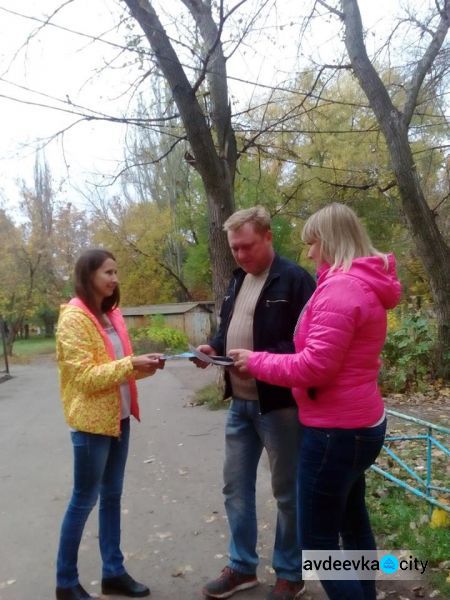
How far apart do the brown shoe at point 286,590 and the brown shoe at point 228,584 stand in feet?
0.57

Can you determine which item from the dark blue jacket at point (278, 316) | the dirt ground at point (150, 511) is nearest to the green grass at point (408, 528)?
the dirt ground at point (150, 511)

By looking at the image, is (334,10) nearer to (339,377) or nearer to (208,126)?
(208,126)

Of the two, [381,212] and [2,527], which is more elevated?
[381,212]

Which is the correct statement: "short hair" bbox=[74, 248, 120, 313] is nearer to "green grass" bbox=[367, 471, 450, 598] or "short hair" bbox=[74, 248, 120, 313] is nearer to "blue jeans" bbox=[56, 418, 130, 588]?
"blue jeans" bbox=[56, 418, 130, 588]

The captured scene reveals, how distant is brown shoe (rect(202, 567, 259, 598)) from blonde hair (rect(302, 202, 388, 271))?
5.95 feet

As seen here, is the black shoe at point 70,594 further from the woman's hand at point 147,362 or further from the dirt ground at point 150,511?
the woman's hand at point 147,362

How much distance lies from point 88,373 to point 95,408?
0.21 meters

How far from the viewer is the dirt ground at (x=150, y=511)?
3.18m

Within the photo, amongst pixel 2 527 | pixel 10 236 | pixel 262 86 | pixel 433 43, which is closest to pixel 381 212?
pixel 433 43

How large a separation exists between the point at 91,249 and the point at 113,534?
5.14ft

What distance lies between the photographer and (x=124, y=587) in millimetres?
2992

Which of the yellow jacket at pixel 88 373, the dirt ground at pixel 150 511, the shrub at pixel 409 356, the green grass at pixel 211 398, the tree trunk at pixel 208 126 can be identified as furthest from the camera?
the shrub at pixel 409 356

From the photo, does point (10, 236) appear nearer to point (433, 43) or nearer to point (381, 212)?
point (381, 212)

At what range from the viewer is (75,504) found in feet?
9.19
